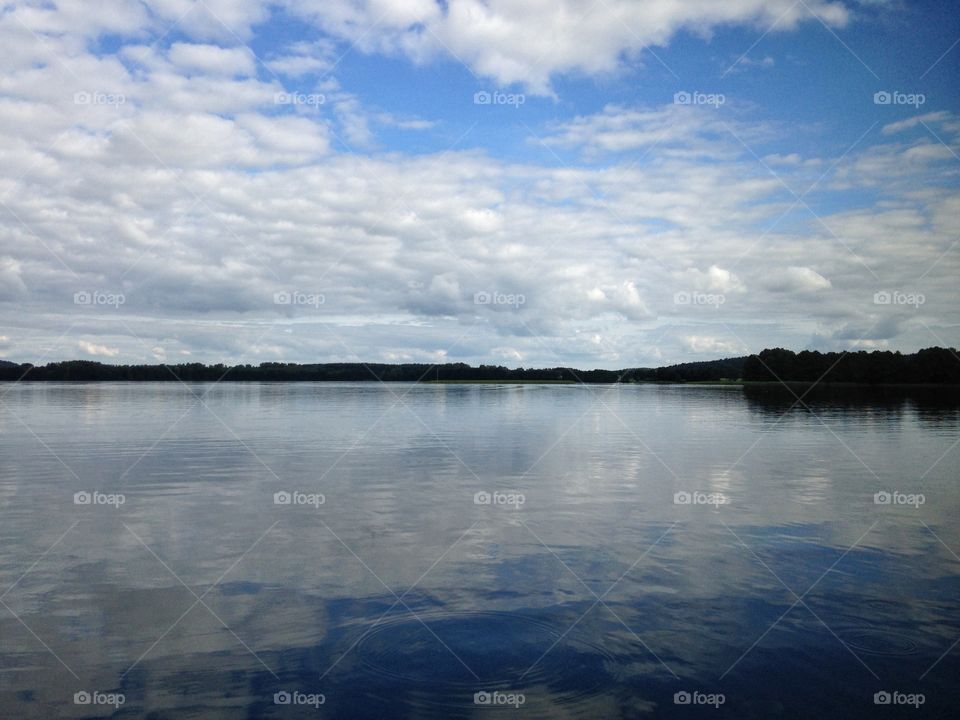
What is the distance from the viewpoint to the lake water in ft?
31.3

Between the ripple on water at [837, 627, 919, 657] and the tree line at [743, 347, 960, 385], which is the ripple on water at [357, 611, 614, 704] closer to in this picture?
the ripple on water at [837, 627, 919, 657]

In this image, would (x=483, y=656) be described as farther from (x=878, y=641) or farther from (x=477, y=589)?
(x=878, y=641)

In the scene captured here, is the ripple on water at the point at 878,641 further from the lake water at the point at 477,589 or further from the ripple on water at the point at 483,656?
the ripple on water at the point at 483,656

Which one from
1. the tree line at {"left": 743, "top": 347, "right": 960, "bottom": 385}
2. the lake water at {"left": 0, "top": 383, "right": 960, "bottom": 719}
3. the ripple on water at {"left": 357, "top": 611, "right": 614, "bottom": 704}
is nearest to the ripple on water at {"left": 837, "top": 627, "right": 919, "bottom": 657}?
the lake water at {"left": 0, "top": 383, "right": 960, "bottom": 719}

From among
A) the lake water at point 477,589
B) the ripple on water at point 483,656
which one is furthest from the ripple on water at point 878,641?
the ripple on water at point 483,656

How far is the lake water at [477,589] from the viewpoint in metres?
9.54

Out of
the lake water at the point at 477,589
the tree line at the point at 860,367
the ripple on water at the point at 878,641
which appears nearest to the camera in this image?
the lake water at the point at 477,589

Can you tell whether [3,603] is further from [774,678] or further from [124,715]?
[774,678]

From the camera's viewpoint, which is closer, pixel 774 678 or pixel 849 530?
pixel 774 678

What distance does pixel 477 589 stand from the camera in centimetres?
1346

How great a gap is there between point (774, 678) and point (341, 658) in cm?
623

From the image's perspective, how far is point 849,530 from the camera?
1828cm

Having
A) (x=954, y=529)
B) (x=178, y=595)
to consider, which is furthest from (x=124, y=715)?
(x=954, y=529)

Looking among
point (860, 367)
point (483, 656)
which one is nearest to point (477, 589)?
point (483, 656)
